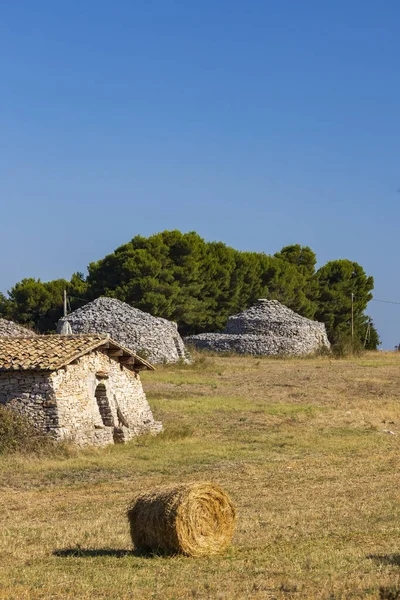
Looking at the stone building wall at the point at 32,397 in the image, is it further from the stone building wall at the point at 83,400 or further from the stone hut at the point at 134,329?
the stone hut at the point at 134,329

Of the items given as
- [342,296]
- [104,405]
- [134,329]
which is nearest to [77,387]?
[104,405]

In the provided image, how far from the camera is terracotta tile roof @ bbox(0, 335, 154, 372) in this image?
899 inches

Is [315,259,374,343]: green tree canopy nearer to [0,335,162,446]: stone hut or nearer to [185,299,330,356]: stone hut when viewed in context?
[185,299,330,356]: stone hut

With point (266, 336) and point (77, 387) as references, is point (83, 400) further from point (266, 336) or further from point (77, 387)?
point (266, 336)

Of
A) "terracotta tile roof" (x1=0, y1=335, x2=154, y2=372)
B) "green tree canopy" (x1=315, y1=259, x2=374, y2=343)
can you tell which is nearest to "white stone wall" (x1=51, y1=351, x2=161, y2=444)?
"terracotta tile roof" (x1=0, y1=335, x2=154, y2=372)

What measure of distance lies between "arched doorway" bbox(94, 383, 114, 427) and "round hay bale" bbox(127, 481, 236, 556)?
13.3 m

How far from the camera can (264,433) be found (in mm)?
28000

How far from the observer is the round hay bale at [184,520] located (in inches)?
455

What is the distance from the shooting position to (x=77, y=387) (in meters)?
24.0

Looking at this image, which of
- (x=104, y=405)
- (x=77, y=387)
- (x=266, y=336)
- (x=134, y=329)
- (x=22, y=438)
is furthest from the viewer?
(x=266, y=336)

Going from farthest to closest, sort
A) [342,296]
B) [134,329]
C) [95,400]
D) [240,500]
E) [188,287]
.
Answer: [342,296] < [188,287] < [134,329] < [95,400] < [240,500]

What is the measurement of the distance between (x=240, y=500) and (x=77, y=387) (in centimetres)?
802

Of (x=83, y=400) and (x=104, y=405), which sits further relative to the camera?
(x=104, y=405)

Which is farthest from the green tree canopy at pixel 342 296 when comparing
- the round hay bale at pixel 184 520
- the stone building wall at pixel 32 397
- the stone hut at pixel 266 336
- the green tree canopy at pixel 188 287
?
the round hay bale at pixel 184 520
